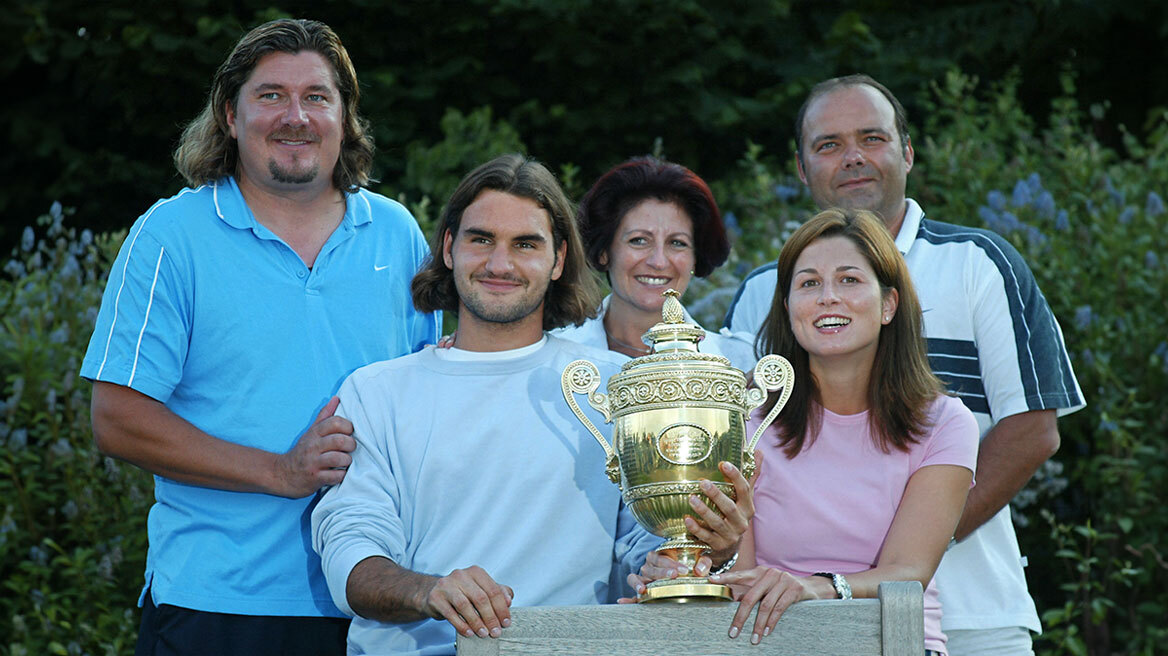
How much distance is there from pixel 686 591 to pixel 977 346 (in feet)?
4.60

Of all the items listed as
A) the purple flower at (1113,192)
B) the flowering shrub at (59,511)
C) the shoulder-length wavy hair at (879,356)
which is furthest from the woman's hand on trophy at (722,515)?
Answer: the purple flower at (1113,192)

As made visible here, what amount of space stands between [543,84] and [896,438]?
6.43 m

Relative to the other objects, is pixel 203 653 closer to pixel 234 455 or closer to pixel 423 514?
pixel 234 455

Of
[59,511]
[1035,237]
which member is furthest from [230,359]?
[1035,237]

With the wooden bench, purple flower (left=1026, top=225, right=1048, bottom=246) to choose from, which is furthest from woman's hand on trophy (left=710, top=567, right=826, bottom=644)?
purple flower (left=1026, top=225, right=1048, bottom=246)

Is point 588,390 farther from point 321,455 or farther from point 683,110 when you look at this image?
point 683,110

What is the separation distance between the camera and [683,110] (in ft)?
29.0

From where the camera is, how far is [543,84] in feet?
29.9

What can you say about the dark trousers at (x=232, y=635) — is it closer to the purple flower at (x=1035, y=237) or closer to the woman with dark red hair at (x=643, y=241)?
the woman with dark red hair at (x=643, y=241)

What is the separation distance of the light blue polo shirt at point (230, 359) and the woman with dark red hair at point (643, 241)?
79 cm

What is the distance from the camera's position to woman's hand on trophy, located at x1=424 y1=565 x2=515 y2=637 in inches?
99.5

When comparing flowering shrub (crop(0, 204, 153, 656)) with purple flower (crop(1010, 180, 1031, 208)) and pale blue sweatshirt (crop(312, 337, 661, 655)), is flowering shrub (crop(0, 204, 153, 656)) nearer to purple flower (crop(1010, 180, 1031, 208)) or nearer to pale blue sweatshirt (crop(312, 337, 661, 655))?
pale blue sweatshirt (crop(312, 337, 661, 655))

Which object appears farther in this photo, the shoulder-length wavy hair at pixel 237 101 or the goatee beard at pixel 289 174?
the shoulder-length wavy hair at pixel 237 101

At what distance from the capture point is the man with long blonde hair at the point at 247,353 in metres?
3.31
